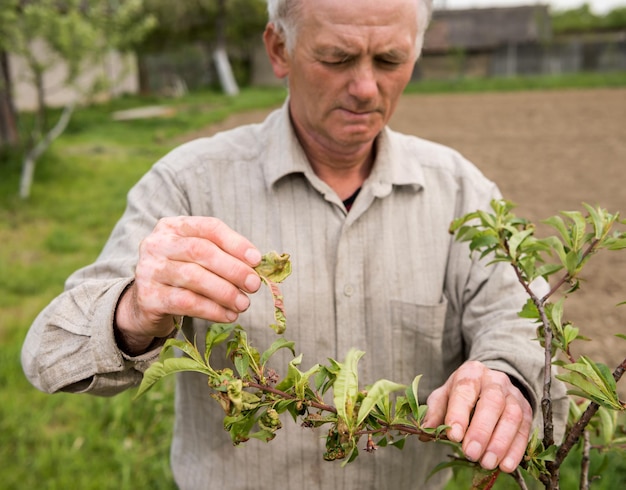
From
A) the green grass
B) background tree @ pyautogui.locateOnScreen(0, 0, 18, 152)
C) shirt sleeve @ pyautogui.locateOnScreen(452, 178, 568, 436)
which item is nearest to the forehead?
shirt sleeve @ pyautogui.locateOnScreen(452, 178, 568, 436)

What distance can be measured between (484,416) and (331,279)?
2.67ft

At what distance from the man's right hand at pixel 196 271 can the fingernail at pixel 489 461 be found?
52 centimetres

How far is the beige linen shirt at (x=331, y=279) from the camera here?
6.17ft

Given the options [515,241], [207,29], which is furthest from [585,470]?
[207,29]

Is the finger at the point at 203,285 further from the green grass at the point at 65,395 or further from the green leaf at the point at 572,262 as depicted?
the green grass at the point at 65,395

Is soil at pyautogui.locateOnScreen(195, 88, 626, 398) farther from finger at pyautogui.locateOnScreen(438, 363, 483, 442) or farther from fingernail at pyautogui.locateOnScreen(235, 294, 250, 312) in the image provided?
fingernail at pyautogui.locateOnScreen(235, 294, 250, 312)

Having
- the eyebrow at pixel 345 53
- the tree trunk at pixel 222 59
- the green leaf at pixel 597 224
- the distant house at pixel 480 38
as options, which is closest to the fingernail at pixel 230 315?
the green leaf at pixel 597 224

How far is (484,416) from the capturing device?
1.20 metres

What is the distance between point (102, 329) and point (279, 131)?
0.92 m

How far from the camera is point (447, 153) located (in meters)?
2.16

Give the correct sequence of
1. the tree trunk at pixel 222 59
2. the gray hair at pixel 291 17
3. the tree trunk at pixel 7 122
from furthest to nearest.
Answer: the tree trunk at pixel 222 59, the tree trunk at pixel 7 122, the gray hair at pixel 291 17

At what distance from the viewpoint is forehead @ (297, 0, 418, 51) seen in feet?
5.46

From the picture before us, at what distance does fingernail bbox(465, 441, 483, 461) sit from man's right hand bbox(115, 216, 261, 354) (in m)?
0.48

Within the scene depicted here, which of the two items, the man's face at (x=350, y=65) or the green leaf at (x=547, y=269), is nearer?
the green leaf at (x=547, y=269)
